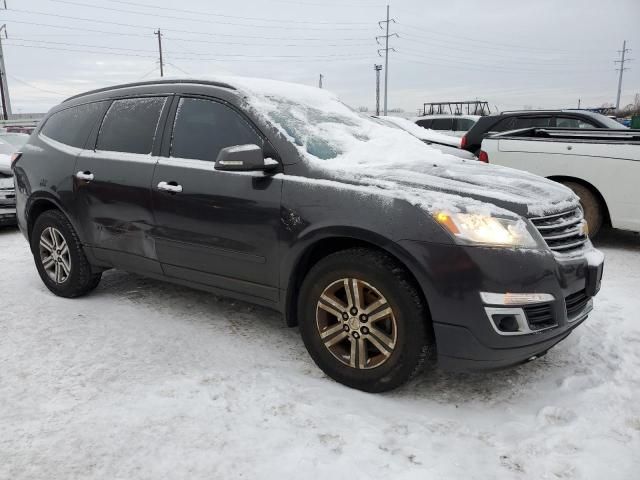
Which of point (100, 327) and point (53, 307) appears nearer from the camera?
point (100, 327)

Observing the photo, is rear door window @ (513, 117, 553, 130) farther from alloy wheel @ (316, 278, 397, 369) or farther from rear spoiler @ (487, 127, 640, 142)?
alloy wheel @ (316, 278, 397, 369)

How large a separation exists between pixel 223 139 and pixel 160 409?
1669mm

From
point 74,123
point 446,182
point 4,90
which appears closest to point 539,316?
point 446,182

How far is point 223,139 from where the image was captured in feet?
11.1

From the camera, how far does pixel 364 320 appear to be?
9.10 ft

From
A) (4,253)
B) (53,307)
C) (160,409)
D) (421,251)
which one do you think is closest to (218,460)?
(160,409)

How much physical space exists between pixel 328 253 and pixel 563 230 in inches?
50.5

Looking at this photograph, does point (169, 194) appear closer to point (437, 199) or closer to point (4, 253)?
point (437, 199)

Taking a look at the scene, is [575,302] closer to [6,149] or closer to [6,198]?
[6,198]

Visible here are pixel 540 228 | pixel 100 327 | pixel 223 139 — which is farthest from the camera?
pixel 100 327

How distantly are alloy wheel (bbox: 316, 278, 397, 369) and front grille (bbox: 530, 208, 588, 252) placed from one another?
88 cm

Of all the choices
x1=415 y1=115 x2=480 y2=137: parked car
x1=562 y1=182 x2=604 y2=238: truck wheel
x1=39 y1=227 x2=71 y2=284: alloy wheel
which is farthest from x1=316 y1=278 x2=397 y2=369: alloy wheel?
x1=415 y1=115 x2=480 y2=137: parked car

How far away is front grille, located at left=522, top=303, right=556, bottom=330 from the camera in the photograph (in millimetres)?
2537

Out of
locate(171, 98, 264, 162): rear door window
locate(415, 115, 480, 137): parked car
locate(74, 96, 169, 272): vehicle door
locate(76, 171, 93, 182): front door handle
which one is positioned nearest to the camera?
locate(171, 98, 264, 162): rear door window
